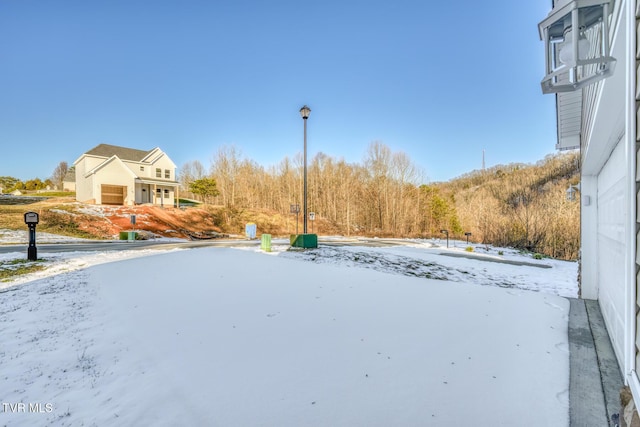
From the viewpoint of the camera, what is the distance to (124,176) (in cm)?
2669

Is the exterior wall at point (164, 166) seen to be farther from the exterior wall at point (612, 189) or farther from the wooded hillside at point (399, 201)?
the exterior wall at point (612, 189)

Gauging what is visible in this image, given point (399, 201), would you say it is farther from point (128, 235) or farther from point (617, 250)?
point (617, 250)

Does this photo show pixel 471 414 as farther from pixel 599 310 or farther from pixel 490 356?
pixel 599 310

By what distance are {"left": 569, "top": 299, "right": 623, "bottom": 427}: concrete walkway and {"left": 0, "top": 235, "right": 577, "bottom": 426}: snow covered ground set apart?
104 millimetres

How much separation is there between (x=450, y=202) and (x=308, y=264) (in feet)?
95.8

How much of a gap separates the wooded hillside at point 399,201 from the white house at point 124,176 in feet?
23.6

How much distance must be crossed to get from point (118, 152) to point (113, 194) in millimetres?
4901

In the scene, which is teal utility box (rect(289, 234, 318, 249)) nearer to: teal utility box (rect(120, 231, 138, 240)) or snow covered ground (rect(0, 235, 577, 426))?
snow covered ground (rect(0, 235, 577, 426))

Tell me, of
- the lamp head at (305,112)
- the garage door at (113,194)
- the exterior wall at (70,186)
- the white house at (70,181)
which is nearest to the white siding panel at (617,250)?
the lamp head at (305,112)

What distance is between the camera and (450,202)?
33312mm

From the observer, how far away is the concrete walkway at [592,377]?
2.42m

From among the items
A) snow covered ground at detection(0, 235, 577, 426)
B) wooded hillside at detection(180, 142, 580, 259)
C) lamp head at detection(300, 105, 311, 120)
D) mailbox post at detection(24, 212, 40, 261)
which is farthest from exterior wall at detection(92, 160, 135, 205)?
snow covered ground at detection(0, 235, 577, 426)

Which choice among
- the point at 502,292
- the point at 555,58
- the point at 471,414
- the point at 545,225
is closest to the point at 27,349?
the point at 471,414

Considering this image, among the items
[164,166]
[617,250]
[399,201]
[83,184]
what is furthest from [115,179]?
[617,250]
